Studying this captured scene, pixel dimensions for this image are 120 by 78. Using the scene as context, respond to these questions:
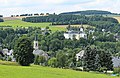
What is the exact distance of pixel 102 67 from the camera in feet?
271

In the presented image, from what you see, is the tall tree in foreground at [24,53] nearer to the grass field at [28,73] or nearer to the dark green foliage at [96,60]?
the grass field at [28,73]

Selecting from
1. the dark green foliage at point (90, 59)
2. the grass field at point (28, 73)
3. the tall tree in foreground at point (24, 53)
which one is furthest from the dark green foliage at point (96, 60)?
the grass field at point (28, 73)

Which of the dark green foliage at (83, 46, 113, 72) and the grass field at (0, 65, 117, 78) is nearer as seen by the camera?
the grass field at (0, 65, 117, 78)

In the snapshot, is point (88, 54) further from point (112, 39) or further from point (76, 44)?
point (112, 39)

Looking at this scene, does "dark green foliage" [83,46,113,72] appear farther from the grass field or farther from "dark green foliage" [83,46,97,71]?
the grass field

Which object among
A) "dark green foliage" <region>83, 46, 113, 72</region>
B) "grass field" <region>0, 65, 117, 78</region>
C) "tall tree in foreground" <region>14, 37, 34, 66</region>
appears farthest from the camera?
"dark green foliage" <region>83, 46, 113, 72</region>

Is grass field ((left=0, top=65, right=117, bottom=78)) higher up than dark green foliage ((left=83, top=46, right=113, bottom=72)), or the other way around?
grass field ((left=0, top=65, right=117, bottom=78))

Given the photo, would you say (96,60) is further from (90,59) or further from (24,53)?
(24,53)

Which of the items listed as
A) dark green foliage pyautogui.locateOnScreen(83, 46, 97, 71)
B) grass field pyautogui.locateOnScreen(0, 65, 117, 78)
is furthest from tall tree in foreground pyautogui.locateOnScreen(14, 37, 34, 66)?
dark green foliage pyautogui.locateOnScreen(83, 46, 97, 71)

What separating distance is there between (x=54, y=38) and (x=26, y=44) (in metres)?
111

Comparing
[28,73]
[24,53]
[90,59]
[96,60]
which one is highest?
[28,73]

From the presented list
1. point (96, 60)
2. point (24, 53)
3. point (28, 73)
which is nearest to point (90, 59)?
point (96, 60)

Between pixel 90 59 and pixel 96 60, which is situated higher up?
pixel 90 59

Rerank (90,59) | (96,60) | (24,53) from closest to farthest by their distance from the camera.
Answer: (24,53) → (96,60) → (90,59)
